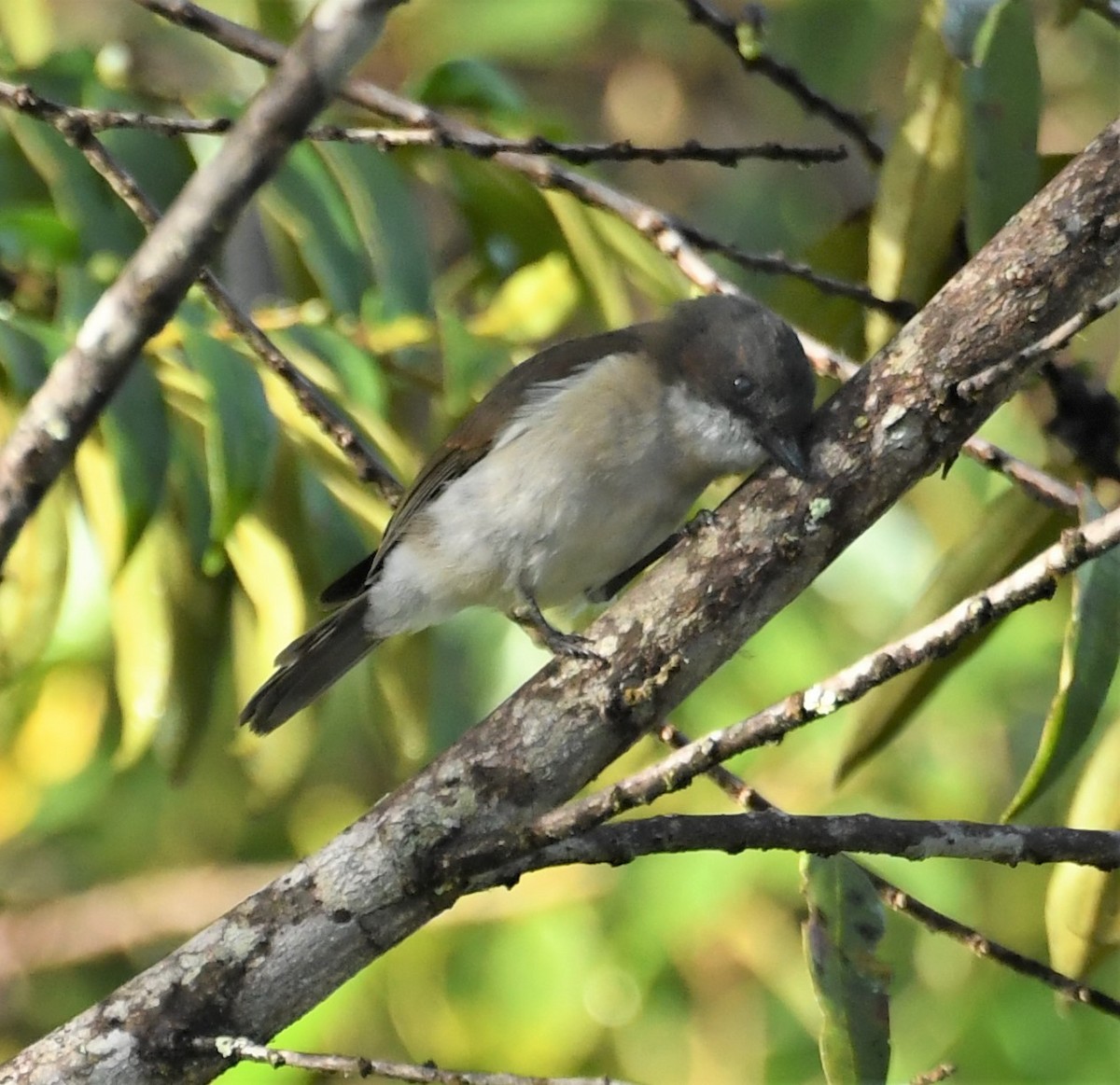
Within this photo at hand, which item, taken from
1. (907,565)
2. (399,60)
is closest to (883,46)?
(399,60)

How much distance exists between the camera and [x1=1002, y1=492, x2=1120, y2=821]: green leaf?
198 cm

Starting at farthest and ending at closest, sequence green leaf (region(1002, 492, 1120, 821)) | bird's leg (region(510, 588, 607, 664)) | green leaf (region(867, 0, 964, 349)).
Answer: green leaf (region(867, 0, 964, 349))
bird's leg (region(510, 588, 607, 664))
green leaf (region(1002, 492, 1120, 821))

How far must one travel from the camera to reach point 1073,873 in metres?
2.31

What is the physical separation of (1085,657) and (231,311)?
1.43 m

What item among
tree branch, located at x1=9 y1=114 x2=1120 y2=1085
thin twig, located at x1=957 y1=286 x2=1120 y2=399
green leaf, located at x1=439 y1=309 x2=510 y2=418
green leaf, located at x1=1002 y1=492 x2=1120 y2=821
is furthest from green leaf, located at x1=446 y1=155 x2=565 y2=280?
green leaf, located at x1=1002 y1=492 x2=1120 y2=821

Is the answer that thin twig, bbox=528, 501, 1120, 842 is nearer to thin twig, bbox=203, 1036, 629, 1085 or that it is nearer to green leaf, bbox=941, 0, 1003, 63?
thin twig, bbox=203, 1036, 629, 1085

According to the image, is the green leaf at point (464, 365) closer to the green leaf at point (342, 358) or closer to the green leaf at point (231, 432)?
the green leaf at point (342, 358)

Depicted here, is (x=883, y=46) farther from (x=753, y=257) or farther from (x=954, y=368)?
(x=954, y=368)

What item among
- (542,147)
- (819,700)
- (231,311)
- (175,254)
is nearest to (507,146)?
(542,147)

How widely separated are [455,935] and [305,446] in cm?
159

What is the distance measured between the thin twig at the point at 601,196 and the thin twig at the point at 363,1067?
4.82ft

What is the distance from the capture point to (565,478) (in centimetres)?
304

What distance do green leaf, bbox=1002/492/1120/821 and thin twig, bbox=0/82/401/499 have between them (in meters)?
1.24

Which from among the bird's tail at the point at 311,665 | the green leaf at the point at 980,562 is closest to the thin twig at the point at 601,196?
the green leaf at the point at 980,562
